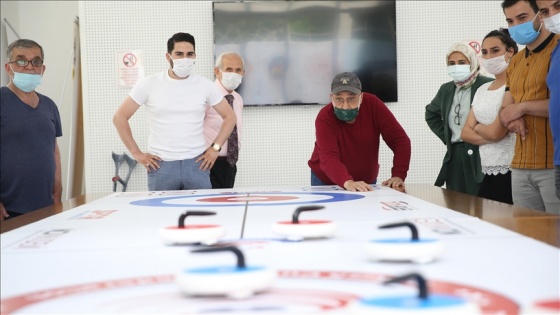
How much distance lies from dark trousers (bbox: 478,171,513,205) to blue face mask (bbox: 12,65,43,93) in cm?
215

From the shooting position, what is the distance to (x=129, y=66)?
5.39 meters

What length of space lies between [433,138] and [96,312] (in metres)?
4.79

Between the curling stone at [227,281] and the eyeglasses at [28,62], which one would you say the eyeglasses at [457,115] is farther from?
the curling stone at [227,281]

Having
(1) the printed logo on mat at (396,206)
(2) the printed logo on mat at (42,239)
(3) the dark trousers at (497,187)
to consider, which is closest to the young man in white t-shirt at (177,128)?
(3) the dark trousers at (497,187)

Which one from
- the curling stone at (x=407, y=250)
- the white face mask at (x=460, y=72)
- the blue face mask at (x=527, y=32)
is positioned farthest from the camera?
the white face mask at (x=460, y=72)

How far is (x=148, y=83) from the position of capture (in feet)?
11.9

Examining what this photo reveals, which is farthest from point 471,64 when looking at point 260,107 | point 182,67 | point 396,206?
point 260,107

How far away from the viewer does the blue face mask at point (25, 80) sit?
3.26 meters

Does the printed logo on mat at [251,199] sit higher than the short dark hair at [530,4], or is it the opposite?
the short dark hair at [530,4]

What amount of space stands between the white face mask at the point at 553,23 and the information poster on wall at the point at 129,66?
3.44 metres

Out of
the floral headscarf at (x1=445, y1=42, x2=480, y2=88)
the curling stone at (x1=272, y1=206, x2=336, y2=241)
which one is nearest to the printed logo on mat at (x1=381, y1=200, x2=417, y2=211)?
the curling stone at (x1=272, y1=206, x2=336, y2=241)

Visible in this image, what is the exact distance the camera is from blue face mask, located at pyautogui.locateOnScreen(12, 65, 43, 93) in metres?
3.26

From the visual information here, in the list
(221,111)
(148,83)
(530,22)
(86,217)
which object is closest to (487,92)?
(530,22)

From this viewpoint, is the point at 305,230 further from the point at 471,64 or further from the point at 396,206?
the point at 471,64
